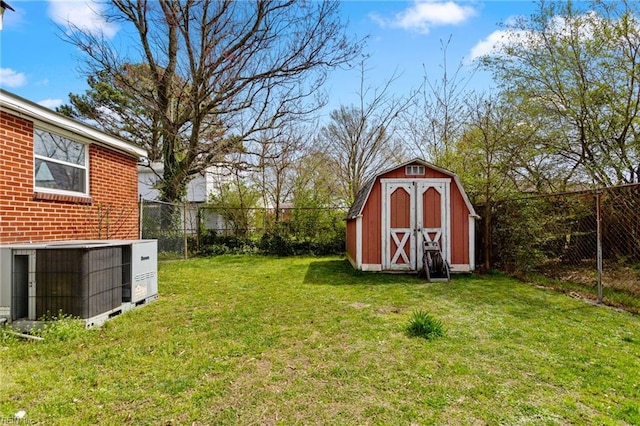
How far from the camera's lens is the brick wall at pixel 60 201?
4.13 meters

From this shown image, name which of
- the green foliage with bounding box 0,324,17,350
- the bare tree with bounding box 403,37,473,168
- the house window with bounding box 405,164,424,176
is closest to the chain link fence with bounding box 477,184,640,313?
the house window with bounding box 405,164,424,176

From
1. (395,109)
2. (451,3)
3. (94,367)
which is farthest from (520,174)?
(94,367)

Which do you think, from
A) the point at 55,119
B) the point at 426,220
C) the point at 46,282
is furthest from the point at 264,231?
the point at 46,282

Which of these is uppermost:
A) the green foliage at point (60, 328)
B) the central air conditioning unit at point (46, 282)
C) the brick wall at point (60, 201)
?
the brick wall at point (60, 201)

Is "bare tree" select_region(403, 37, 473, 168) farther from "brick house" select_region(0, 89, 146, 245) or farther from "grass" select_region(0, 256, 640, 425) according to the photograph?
"brick house" select_region(0, 89, 146, 245)

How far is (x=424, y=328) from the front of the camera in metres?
3.52

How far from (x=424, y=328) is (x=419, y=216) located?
4.40 metres

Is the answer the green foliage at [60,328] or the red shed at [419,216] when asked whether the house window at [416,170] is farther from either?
the green foliage at [60,328]

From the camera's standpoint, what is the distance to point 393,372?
266cm

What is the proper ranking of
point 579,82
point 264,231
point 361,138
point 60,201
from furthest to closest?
point 361,138 < point 264,231 < point 579,82 < point 60,201

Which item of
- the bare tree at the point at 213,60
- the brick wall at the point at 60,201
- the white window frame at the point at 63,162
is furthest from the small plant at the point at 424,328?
the bare tree at the point at 213,60

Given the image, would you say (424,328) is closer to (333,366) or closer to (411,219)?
(333,366)

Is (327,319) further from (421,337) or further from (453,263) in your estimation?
(453,263)

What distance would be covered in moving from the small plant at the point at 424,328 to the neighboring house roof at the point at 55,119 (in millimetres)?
5513
